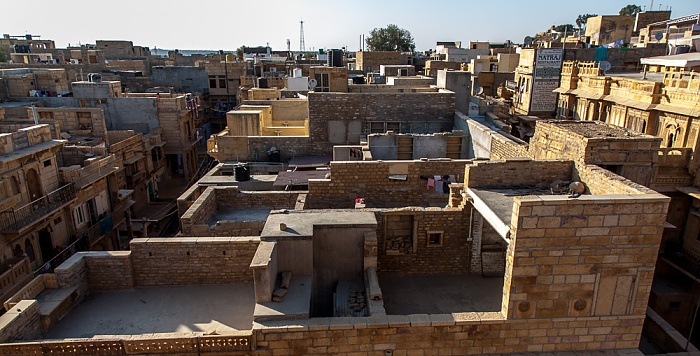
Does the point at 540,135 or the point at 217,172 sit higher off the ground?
the point at 540,135

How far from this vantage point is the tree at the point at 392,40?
3051 inches

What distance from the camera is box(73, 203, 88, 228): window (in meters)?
19.3

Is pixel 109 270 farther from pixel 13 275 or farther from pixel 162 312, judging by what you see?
pixel 13 275

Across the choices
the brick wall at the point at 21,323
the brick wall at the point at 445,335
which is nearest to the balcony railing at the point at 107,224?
the brick wall at the point at 21,323

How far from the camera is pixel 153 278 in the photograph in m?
11.4

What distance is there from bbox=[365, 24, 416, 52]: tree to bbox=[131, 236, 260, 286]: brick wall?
70.8 meters

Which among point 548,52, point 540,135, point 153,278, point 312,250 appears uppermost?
point 548,52

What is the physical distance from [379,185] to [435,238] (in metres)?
3.30

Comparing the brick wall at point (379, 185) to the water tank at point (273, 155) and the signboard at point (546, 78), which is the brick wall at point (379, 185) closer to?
the water tank at point (273, 155)

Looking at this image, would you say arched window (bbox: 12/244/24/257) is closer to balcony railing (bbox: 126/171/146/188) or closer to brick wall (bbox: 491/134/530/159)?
balcony railing (bbox: 126/171/146/188)

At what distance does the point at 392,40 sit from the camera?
254ft

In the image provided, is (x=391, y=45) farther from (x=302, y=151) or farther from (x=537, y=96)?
(x=302, y=151)

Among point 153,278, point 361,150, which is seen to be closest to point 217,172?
point 361,150

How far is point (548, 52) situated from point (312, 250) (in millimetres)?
25830
